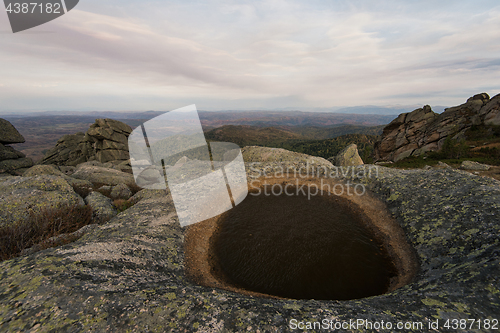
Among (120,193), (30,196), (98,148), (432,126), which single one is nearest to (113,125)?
(98,148)

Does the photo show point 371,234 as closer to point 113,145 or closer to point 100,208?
point 100,208

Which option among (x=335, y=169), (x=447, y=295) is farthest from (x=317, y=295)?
(x=335, y=169)

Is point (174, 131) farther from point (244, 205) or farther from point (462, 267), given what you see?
point (462, 267)

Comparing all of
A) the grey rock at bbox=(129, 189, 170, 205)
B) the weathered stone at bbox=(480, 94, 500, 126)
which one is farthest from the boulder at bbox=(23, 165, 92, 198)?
the weathered stone at bbox=(480, 94, 500, 126)

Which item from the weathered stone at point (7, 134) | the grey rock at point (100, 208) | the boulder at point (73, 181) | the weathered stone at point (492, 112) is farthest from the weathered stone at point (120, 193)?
the weathered stone at point (492, 112)

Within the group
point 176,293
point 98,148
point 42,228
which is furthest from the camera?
point 98,148
